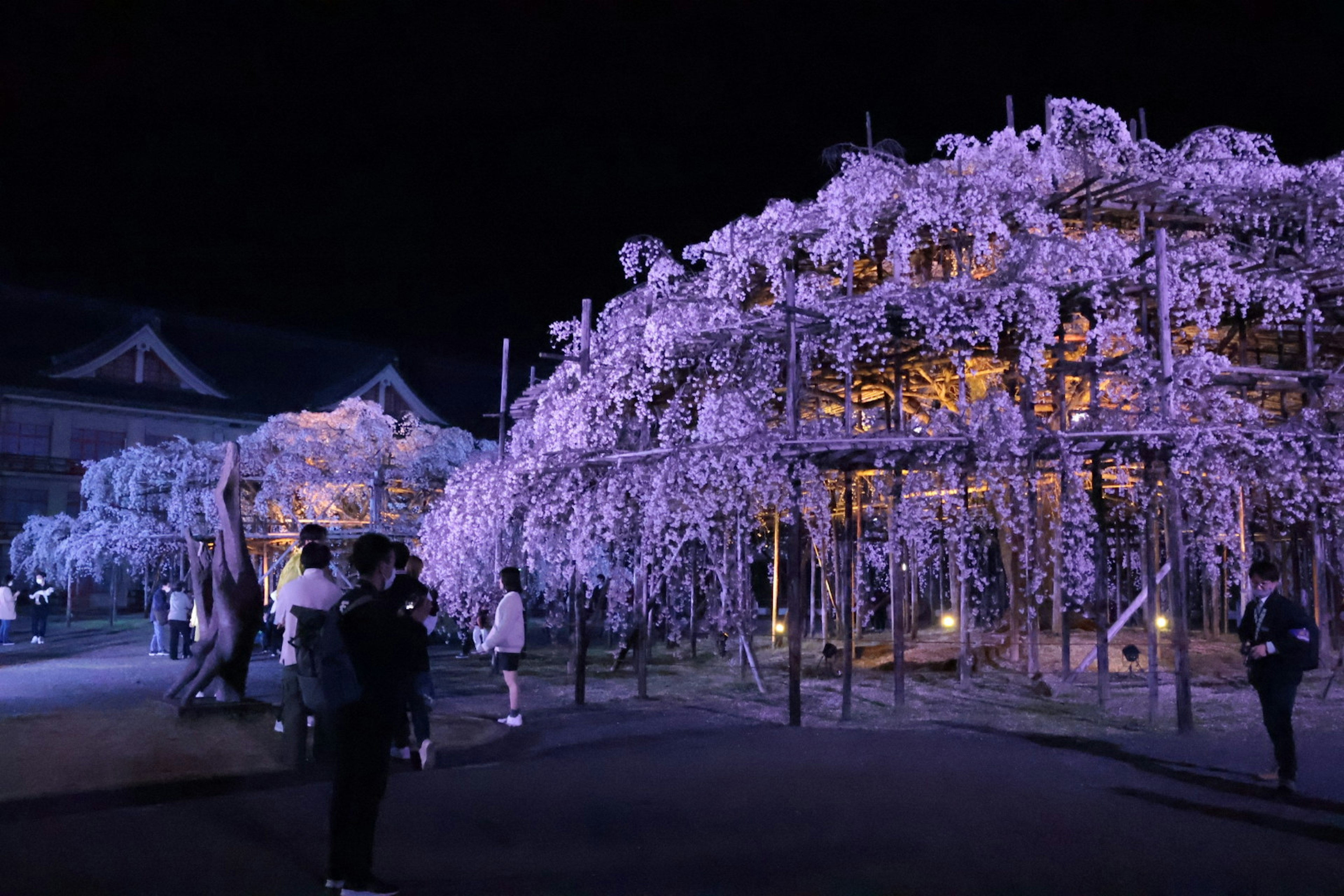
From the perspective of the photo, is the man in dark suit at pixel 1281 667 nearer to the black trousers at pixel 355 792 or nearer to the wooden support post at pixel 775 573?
the black trousers at pixel 355 792

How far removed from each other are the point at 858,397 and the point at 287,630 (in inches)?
480

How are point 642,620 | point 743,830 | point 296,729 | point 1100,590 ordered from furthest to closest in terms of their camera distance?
point 642,620, point 1100,590, point 296,729, point 743,830

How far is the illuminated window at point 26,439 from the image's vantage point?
126 feet

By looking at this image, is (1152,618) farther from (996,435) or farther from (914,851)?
(914,851)

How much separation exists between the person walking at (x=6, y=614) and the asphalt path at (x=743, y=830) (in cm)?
2151

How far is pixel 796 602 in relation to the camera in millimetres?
11375

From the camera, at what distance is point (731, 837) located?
257 inches

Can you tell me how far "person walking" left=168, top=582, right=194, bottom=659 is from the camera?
67.6 feet

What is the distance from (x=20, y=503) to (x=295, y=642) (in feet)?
125

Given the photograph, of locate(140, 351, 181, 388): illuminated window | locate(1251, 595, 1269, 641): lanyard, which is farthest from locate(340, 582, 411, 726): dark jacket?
locate(140, 351, 181, 388): illuminated window

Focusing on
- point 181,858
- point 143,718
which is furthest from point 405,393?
point 181,858

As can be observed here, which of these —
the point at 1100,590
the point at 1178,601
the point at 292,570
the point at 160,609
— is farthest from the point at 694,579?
the point at 160,609

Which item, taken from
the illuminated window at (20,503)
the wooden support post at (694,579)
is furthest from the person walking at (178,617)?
the illuminated window at (20,503)

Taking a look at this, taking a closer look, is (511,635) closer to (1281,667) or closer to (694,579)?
(1281,667)
